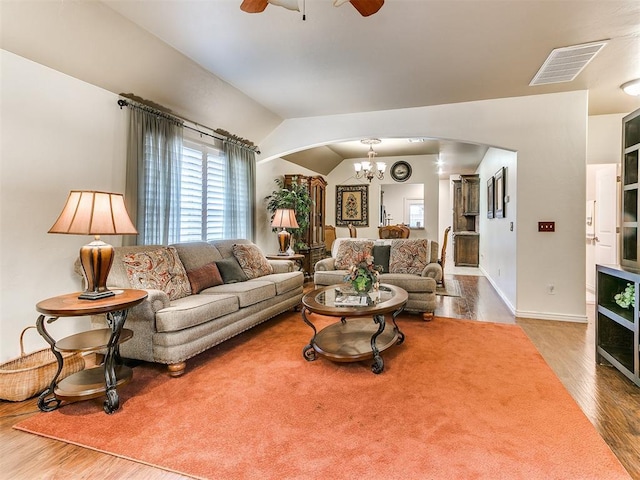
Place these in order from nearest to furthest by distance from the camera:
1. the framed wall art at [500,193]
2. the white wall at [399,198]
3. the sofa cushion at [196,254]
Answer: the sofa cushion at [196,254], the framed wall art at [500,193], the white wall at [399,198]

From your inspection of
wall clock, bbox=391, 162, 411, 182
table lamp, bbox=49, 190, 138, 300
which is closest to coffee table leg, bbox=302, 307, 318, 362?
table lamp, bbox=49, 190, 138, 300

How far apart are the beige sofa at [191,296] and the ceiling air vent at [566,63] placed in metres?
3.49

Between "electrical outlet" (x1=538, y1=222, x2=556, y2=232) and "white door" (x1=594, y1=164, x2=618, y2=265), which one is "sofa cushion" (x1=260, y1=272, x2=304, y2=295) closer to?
"electrical outlet" (x1=538, y1=222, x2=556, y2=232)

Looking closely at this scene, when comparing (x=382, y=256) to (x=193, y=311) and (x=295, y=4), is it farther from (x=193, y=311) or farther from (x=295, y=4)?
(x=295, y=4)

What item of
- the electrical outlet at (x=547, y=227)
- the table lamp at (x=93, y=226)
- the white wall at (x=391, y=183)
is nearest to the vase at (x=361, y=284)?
the table lamp at (x=93, y=226)

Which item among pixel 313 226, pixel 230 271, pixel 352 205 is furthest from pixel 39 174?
pixel 352 205

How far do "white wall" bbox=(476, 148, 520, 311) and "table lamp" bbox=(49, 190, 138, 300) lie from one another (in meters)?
4.42

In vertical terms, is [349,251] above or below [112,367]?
above

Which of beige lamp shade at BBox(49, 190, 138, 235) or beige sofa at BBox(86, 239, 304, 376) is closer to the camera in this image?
beige lamp shade at BBox(49, 190, 138, 235)

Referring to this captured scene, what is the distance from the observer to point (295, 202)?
232 inches

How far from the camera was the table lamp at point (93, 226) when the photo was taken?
7.18 feet

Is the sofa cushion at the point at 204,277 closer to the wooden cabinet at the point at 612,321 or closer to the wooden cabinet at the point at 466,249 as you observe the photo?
the wooden cabinet at the point at 612,321

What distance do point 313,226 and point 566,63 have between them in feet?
14.6

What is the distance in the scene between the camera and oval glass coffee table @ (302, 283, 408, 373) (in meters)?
2.65
